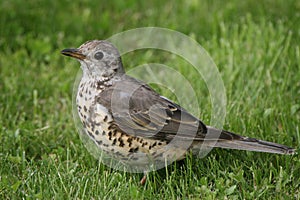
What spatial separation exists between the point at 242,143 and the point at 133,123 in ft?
2.91

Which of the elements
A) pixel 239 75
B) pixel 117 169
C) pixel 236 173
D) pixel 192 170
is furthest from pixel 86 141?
pixel 239 75

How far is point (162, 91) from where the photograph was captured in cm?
623

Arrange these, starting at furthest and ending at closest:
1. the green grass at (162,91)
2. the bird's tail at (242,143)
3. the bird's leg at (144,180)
→ the bird's leg at (144,180), the bird's tail at (242,143), the green grass at (162,91)

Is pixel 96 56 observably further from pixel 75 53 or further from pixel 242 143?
pixel 242 143

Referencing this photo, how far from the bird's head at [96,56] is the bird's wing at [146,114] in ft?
0.56

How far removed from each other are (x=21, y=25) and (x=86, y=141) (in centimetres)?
289

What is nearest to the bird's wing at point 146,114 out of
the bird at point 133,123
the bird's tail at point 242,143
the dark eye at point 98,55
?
the bird at point 133,123

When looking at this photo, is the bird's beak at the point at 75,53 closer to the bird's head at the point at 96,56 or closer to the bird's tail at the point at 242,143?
the bird's head at the point at 96,56

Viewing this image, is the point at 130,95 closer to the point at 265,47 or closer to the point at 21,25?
the point at 265,47

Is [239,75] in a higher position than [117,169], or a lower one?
higher

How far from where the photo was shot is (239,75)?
6402 mm

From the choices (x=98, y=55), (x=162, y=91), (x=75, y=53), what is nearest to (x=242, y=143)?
(x=98, y=55)

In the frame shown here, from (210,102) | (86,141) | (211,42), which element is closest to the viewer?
(86,141)

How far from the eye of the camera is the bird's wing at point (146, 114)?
15.3ft
